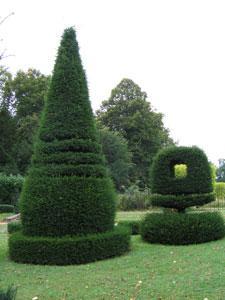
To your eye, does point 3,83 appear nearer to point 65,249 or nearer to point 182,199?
point 182,199

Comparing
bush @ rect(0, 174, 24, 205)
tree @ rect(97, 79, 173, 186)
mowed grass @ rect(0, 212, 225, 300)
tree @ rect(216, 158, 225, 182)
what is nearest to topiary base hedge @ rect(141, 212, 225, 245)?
mowed grass @ rect(0, 212, 225, 300)

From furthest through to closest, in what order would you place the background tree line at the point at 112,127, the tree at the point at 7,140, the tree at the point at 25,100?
the tree at the point at 25,100
the background tree line at the point at 112,127
the tree at the point at 7,140

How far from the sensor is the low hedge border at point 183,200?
1232 cm

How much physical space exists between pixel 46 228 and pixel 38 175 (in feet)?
4.17

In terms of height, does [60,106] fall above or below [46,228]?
above

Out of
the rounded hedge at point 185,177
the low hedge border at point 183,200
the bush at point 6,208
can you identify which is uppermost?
the rounded hedge at point 185,177

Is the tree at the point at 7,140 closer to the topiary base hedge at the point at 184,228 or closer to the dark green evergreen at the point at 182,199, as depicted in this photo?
the dark green evergreen at the point at 182,199

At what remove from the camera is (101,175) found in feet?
34.7

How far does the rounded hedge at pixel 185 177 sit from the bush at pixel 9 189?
61.1 feet

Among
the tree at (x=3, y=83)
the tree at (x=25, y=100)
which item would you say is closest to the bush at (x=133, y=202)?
the tree at (x=3, y=83)

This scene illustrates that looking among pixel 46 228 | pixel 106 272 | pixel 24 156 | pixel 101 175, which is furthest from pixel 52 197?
pixel 24 156

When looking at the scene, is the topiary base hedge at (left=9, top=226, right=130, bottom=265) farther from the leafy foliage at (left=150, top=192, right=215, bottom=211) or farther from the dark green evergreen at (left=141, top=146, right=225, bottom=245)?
the leafy foliage at (left=150, top=192, right=215, bottom=211)

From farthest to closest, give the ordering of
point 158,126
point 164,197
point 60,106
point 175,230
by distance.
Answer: point 158,126 → point 164,197 → point 175,230 → point 60,106

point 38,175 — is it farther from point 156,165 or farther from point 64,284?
point 156,165
